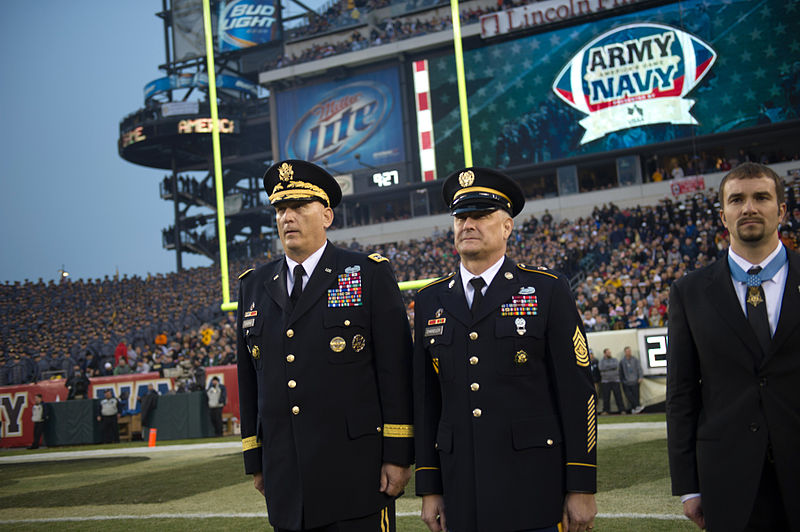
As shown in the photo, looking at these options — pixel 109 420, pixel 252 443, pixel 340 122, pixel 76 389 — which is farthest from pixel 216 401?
pixel 340 122

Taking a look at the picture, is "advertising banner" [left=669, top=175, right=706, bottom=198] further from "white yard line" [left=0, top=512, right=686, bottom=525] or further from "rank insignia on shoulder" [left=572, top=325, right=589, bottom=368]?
"rank insignia on shoulder" [left=572, top=325, right=589, bottom=368]

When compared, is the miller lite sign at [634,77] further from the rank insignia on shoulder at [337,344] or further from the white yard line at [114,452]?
the rank insignia on shoulder at [337,344]

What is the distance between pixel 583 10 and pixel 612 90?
3.16 meters

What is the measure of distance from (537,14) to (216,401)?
19.8 meters

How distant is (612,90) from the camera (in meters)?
27.9

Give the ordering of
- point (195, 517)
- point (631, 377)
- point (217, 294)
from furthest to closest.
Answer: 1. point (217, 294)
2. point (631, 377)
3. point (195, 517)

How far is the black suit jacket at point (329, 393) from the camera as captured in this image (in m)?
3.11

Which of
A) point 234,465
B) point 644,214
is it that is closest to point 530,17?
point 644,214

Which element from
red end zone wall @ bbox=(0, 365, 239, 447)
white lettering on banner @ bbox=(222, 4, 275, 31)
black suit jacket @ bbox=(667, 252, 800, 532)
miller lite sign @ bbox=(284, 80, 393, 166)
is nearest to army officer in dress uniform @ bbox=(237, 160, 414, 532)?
black suit jacket @ bbox=(667, 252, 800, 532)

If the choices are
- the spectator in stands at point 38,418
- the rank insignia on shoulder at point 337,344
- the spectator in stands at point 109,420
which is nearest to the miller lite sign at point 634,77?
the spectator in stands at point 109,420

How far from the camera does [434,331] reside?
306 centimetres

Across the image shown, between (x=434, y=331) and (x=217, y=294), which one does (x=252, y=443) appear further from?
(x=217, y=294)

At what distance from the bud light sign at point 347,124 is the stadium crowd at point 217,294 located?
373cm

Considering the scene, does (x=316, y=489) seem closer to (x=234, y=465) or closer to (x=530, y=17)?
(x=234, y=465)
